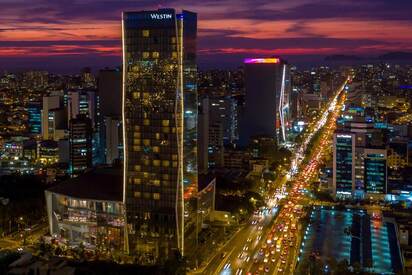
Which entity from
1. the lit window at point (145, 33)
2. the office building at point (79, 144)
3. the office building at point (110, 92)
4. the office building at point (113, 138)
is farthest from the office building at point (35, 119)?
the lit window at point (145, 33)

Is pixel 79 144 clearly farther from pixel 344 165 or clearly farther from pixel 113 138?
pixel 344 165

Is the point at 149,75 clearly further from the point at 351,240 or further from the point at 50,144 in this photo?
the point at 50,144

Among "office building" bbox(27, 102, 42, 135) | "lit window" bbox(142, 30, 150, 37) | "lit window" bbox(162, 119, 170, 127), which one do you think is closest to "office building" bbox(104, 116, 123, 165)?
"office building" bbox(27, 102, 42, 135)

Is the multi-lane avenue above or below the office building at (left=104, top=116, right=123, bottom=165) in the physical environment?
below

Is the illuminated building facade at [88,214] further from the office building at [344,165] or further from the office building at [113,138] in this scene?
the office building at [344,165]

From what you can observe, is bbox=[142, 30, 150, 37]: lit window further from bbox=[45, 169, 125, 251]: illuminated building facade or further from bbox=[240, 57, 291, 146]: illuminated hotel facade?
bbox=[240, 57, 291, 146]: illuminated hotel facade

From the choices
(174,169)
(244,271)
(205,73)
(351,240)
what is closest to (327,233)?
(351,240)
